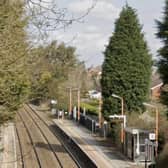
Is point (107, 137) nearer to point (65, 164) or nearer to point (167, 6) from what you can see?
point (65, 164)

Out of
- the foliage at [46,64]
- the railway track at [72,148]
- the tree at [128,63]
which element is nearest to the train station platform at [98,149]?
the railway track at [72,148]

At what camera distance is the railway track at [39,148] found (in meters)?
29.0

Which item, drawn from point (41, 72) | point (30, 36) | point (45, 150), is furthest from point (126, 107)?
point (30, 36)

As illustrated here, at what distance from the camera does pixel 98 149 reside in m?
33.2

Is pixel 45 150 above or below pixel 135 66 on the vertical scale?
below

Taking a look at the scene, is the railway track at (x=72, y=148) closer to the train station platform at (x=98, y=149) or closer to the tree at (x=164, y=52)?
the train station platform at (x=98, y=149)

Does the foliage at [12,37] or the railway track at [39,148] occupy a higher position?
the foliage at [12,37]

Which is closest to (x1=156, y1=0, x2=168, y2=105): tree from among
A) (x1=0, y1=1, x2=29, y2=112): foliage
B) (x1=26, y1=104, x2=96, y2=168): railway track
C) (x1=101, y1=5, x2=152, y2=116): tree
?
(x1=26, y1=104, x2=96, y2=168): railway track

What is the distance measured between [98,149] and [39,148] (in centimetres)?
435

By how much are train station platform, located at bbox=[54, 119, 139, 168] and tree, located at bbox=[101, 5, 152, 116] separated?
276 centimetres

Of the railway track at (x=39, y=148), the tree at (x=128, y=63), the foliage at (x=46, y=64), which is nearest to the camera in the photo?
the foliage at (x=46, y=64)

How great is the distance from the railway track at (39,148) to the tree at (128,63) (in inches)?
212

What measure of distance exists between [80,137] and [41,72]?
26.9 meters

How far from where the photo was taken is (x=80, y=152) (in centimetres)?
Answer: 3175
